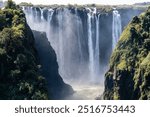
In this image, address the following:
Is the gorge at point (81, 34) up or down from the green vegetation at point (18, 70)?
down

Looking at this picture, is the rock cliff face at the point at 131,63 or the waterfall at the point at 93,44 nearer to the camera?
the rock cliff face at the point at 131,63

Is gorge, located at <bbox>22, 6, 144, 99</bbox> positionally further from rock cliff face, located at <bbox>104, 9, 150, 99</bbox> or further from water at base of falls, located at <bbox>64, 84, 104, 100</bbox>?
rock cliff face, located at <bbox>104, 9, 150, 99</bbox>

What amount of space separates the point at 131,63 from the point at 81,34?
22828 millimetres

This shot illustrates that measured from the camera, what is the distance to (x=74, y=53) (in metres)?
68.1

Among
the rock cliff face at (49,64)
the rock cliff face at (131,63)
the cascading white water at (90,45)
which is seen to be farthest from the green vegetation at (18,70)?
the cascading white water at (90,45)

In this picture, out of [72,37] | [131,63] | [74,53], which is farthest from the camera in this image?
[74,53]

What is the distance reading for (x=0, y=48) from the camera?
3647 centimetres

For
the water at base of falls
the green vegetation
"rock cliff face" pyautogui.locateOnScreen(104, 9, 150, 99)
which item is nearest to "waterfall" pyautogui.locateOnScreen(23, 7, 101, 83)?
the water at base of falls

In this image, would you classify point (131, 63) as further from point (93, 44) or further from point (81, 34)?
point (81, 34)

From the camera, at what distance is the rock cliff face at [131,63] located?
139 feet

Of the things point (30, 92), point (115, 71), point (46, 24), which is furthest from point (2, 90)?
point (46, 24)

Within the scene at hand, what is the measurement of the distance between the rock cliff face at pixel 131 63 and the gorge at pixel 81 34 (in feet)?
55.8

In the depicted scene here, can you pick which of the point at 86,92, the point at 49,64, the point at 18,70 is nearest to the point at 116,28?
the point at 86,92

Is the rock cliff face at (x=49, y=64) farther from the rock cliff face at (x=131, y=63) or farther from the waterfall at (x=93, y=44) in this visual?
the waterfall at (x=93, y=44)
